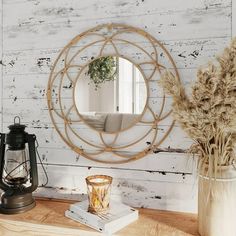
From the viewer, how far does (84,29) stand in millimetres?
1353

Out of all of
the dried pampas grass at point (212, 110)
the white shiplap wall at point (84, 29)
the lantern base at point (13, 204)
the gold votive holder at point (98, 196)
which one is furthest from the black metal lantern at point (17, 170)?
the dried pampas grass at point (212, 110)

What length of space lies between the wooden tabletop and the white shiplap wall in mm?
89

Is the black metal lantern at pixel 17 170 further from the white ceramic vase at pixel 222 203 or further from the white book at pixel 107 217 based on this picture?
the white ceramic vase at pixel 222 203

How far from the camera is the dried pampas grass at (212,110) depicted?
86 centimetres

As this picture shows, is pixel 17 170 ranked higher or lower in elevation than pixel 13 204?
higher

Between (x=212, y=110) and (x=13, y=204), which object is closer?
(x=212, y=110)

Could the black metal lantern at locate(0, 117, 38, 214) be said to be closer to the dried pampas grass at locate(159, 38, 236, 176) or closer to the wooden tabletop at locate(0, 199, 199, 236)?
the wooden tabletop at locate(0, 199, 199, 236)

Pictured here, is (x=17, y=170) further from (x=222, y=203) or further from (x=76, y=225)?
(x=222, y=203)

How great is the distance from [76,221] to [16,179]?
39 centimetres

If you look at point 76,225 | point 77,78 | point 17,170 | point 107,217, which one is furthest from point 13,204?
point 77,78

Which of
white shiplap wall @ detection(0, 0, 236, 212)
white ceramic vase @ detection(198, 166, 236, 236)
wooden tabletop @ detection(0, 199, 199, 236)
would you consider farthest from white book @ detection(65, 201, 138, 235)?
white ceramic vase @ detection(198, 166, 236, 236)

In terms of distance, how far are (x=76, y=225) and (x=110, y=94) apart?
61 cm

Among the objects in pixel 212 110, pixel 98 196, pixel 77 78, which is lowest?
pixel 98 196

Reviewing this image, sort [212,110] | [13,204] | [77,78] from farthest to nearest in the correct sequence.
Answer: [77,78] → [13,204] → [212,110]
